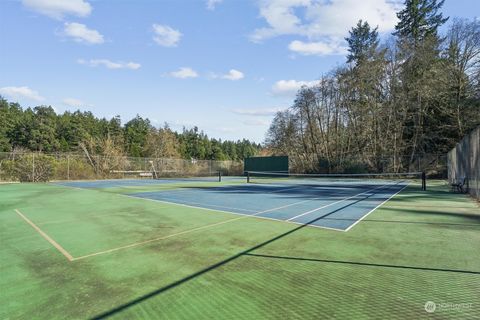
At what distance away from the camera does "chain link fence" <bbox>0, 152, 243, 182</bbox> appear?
24.8 m

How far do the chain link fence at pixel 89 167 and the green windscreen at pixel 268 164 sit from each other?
4.10 metres

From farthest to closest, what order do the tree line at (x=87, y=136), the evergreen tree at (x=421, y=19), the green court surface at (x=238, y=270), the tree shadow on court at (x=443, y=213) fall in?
the tree line at (x=87, y=136), the evergreen tree at (x=421, y=19), the tree shadow on court at (x=443, y=213), the green court surface at (x=238, y=270)

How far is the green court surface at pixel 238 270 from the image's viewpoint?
10.6 ft

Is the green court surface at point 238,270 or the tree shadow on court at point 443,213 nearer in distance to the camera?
the green court surface at point 238,270

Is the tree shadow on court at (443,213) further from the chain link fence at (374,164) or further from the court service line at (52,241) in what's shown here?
the chain link fence at (374,164)

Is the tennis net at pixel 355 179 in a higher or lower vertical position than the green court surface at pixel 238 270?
higher

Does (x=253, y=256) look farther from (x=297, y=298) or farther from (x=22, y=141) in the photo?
(x=22, y=141)

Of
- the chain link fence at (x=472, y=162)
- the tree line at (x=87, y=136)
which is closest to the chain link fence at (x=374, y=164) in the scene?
the chain link fence at (x=472, y=162)

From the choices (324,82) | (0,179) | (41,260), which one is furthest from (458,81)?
(0,179)

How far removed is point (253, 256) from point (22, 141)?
5960 centimetres

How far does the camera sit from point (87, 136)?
52.1 m

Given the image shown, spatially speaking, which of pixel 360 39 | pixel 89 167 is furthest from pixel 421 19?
pixel 89 167

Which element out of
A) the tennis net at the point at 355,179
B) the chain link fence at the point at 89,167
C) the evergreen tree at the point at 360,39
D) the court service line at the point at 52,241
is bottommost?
the court service line at the point at 52,241

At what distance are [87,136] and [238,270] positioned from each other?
54247 mm
